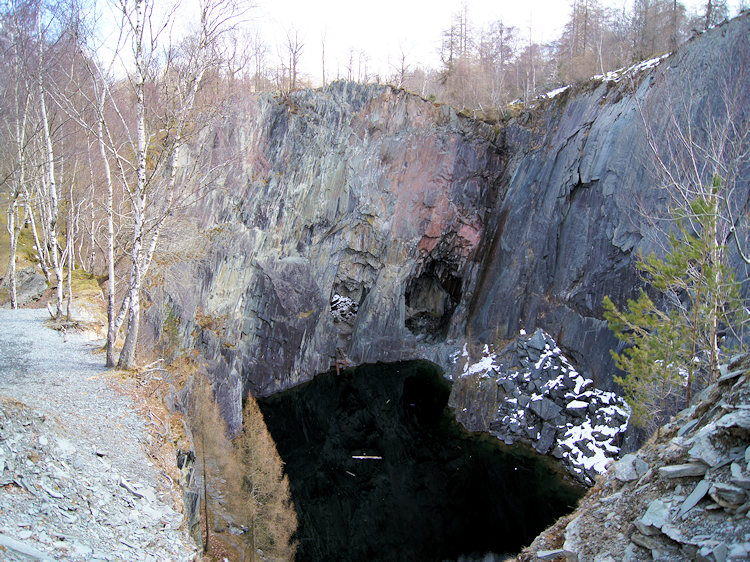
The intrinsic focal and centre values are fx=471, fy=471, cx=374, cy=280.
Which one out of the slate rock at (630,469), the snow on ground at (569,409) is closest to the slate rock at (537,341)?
the snow on ground at (569,409)

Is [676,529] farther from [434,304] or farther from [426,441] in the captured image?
[434,304]

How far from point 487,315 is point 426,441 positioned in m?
8.18

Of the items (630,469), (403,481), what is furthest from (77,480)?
(403,481)

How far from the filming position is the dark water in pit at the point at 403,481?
49.9 feet

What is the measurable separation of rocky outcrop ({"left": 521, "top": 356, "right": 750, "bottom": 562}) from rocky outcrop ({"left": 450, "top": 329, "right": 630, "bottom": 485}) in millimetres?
11856

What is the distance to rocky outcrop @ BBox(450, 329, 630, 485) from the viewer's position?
59.4ft

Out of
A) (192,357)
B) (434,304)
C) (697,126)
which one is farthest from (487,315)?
(192,357)

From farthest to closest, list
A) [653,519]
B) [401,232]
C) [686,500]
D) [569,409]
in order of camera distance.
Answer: [401,232], [569,409], [653,519], [686,500]

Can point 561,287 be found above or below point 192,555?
above

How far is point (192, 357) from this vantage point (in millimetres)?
23531

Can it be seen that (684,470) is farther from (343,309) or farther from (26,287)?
(343,309)

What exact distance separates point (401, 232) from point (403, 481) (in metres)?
15.9

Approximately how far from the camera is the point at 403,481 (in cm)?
1861

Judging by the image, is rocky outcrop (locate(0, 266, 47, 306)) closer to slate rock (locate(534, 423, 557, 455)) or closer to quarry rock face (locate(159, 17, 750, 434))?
quarry rock face (locate(159, 17, 750, 434))
